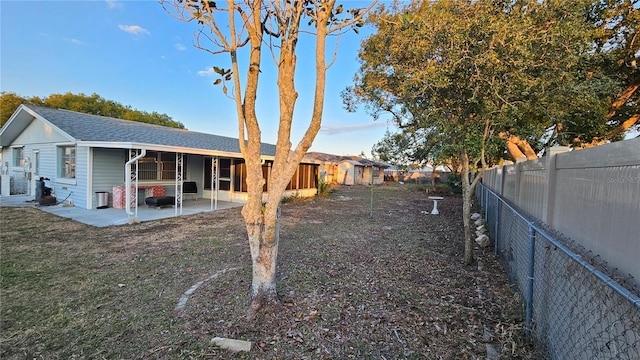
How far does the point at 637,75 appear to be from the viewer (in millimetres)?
9500

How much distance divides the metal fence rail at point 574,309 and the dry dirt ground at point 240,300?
38 cm

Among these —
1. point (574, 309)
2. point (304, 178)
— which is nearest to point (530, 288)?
point (574, 309)

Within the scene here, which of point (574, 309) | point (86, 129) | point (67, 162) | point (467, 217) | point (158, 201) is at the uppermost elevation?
point (86, 129)

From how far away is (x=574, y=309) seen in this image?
2.11m

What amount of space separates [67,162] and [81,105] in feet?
78.9

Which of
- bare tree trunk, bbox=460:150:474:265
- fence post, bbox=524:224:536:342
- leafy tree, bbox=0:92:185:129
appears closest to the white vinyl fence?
fence post, bbox=524:224:536:342

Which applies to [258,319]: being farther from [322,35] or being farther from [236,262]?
[322,35]

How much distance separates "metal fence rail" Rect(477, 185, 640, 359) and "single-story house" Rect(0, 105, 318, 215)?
381 inches

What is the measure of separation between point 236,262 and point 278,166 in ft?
8.87

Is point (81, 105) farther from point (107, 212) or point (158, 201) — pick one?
point (158, 201)

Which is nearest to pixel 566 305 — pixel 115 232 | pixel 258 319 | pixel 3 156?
pixel 258 319

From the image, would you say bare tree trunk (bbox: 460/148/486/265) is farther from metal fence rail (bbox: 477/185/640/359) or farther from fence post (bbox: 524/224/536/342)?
fence post (bbox: 524/224/536/342)

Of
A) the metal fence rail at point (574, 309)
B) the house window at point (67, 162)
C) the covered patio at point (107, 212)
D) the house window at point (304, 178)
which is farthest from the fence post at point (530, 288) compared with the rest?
the house window at point (67, 162)

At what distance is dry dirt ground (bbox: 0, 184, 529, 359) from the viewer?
283 centimetres
